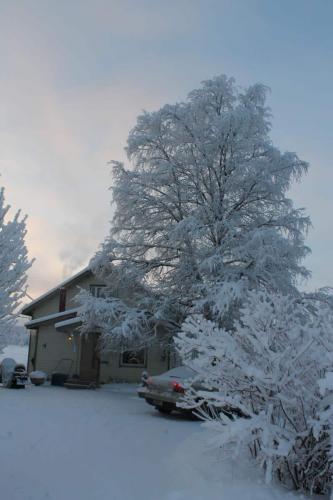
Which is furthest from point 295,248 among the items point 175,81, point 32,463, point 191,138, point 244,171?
point 32,463

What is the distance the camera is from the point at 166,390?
12.1 meters

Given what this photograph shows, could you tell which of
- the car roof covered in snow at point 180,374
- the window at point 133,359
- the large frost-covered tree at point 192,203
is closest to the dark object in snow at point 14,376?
the large frost-covered tree at point 192,203

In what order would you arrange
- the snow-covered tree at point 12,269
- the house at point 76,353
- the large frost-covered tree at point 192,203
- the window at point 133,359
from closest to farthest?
the snow-covered tree at point 12,269 → the large frost-covered tree at point 192,203 → the house at point 76,353 → the window at point 133,359

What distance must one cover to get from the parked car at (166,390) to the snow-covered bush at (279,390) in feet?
17.2

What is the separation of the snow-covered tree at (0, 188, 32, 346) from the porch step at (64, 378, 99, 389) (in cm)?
998

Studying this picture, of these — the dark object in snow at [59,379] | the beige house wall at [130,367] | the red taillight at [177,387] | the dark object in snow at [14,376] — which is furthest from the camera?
the beige house wall at [130,367]

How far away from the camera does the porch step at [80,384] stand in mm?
18438

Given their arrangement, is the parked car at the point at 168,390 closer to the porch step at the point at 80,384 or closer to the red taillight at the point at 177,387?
the red taillight at the point at 177,387

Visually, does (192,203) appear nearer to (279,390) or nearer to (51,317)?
(51,317)

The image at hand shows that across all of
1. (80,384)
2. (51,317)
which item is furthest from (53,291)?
(80,384)

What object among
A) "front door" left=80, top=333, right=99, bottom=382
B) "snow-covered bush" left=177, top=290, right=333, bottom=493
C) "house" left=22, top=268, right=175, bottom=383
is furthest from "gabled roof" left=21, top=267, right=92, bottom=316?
"snow-covered bush" left=177, top=290, right=333, bottom=493

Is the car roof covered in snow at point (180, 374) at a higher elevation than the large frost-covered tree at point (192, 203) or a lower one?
lower

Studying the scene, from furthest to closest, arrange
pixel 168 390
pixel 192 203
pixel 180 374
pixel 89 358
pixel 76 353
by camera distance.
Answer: pixel 76 353 < pixel 89 358 < pixel 192 203 < pixel 180 374 < pixel 168 390

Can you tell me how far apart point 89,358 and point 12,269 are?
12.0 meters
